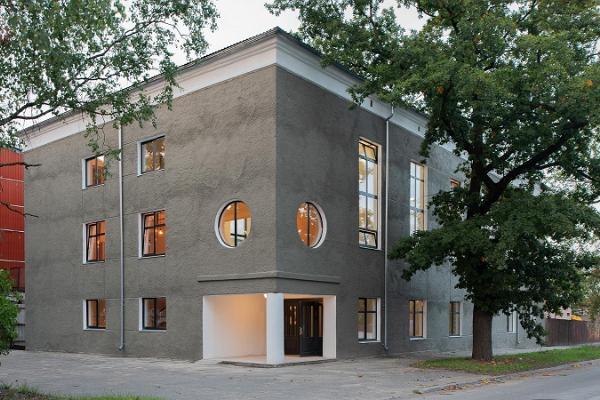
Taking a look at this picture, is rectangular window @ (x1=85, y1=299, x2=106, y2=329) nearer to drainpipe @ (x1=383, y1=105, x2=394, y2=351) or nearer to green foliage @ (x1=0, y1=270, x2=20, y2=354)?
drainpipe @ (x1=383, y1=105, x2=394, y2=351)

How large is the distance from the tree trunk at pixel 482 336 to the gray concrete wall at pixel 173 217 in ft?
23.8

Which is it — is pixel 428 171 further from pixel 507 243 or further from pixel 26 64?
pixel 26 64

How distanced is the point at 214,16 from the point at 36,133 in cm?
1634

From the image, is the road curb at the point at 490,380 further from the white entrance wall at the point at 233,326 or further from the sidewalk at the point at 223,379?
the white entrance wall at the point at 233,326

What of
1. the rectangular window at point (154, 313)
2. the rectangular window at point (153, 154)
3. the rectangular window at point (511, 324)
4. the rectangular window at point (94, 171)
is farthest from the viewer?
the rectangular window at point (511, 324)

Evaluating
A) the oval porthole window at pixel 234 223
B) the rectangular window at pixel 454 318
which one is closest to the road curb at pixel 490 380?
the oval porthole window at pixel 234 223

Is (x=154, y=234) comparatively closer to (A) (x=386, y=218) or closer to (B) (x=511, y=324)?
(A) (x=386, y=218)

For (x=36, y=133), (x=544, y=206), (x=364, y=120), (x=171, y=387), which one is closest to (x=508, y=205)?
(x=544, y=206)

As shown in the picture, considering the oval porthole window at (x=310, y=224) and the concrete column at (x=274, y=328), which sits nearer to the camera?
the concrete column at (x=274, y=328)

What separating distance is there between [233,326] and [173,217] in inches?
170

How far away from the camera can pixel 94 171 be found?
25.5 meters

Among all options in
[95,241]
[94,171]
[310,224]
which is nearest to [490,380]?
[310,224]

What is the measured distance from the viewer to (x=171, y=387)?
13945 millimetres

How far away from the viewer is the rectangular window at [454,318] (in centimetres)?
2943
